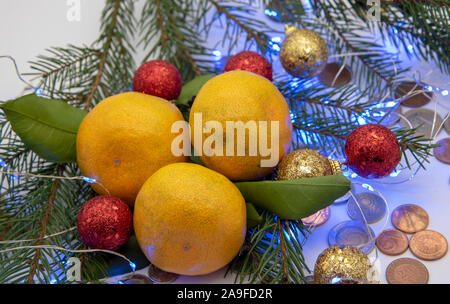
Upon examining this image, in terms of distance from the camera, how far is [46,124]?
1.74ft

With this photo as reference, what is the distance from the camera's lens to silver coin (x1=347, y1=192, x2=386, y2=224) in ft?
1.80

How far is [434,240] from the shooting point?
1.69ft

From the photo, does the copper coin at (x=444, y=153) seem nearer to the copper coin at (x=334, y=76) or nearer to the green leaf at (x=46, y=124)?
the copper coin at (x=334, y=76)

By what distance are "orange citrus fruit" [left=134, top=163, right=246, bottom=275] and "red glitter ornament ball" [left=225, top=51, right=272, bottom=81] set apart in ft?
0.61

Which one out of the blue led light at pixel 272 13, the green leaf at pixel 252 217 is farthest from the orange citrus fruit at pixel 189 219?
the blue led light at pixel 272 13

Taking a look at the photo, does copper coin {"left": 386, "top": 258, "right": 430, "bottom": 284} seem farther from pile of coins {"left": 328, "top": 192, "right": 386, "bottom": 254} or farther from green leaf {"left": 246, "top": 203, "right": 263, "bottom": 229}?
green leaf {"left": 246, "top": 203, "right": 263, "bottom": 229}

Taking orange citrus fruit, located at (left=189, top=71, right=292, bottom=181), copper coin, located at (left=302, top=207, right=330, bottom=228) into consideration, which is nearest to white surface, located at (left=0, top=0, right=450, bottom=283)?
copper coin, located at (left=302, top=207, right=330, bottom=228)

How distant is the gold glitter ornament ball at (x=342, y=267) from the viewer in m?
0.46

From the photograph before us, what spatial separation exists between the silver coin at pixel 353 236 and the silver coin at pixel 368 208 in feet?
0.05
